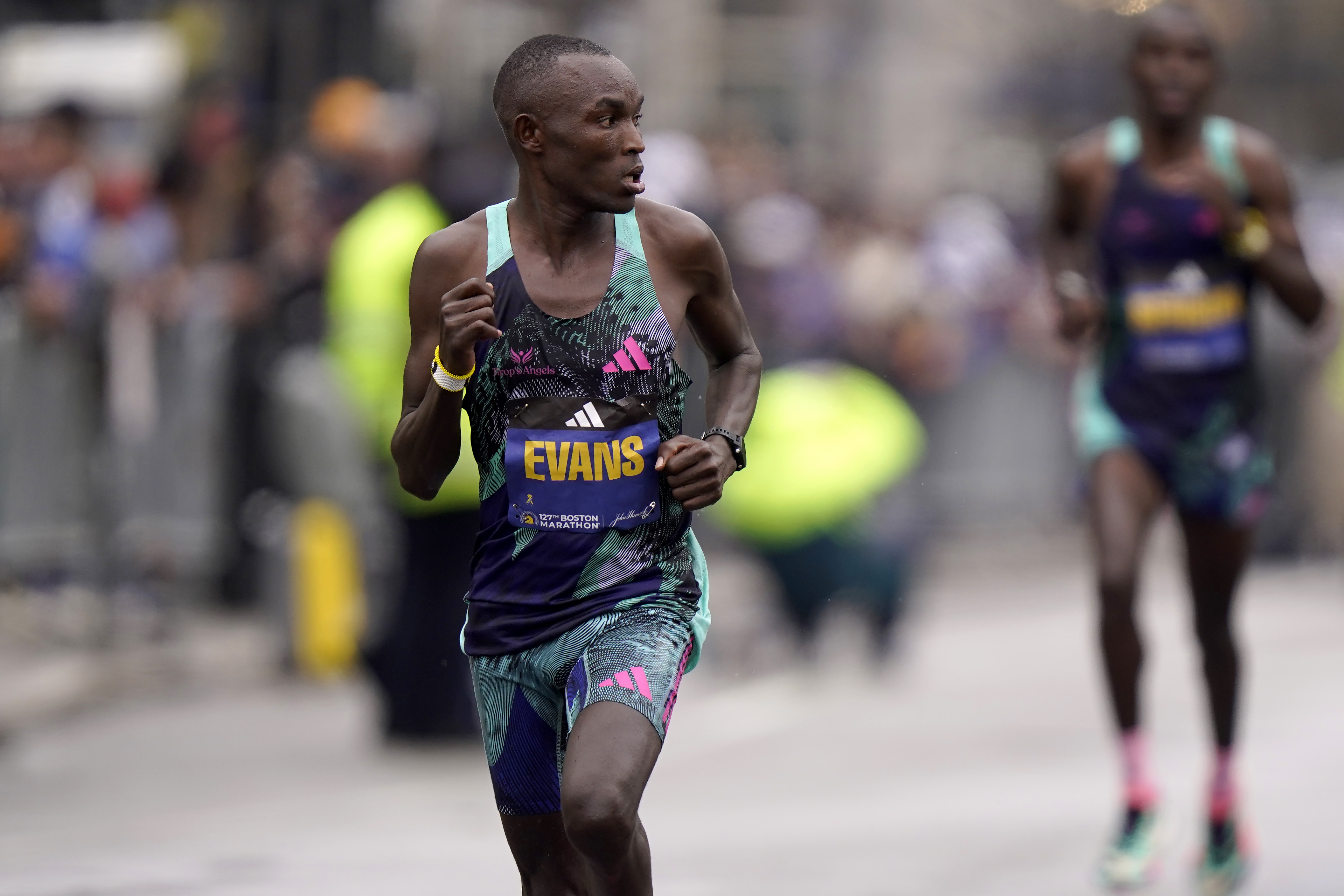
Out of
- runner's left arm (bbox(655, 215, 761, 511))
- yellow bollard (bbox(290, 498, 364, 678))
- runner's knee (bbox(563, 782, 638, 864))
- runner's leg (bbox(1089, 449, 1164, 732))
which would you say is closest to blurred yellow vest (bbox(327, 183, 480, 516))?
yellow bollard (bbox(290, 498, 364, 678))

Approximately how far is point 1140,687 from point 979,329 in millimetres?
9443

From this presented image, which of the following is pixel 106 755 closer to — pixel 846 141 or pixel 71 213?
pixel 71 213

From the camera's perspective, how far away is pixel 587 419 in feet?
13.6

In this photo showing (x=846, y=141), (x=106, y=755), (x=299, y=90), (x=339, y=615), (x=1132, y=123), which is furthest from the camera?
(x=846, y=141)

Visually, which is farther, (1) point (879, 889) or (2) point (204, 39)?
(2) point (204, 39)

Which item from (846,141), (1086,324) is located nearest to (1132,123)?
(1086,324)

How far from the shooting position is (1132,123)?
21.7 feet

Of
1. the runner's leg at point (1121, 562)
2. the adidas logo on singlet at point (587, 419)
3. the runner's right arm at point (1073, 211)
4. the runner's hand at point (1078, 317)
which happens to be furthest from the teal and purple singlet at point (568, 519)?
the runner's right arm at point (1073, 211)

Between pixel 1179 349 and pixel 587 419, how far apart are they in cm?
281

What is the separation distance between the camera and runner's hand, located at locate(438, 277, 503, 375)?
12.8 ft

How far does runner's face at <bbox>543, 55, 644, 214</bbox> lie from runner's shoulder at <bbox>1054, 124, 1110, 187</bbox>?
2.79 meters

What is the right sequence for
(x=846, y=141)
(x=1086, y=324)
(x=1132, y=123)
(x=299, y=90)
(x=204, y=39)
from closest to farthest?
1. (x=1086, y=324)
2. (x=1132, y=123)
3. (x=204, y=39)
4. (x=299, y=90)
5. (x=846, y=141)

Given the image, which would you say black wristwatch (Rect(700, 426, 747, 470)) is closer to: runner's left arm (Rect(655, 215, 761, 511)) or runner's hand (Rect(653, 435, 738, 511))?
runner's left arm (Rect(655, 215, 761, 511))

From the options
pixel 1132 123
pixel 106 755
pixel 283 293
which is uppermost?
pixel 1132 123
